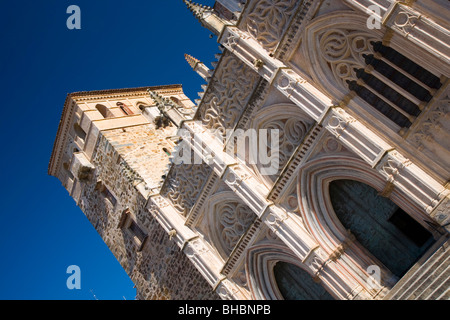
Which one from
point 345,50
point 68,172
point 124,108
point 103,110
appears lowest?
point 68,172

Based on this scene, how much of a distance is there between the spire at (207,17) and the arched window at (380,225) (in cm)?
588

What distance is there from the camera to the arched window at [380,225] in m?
9.08

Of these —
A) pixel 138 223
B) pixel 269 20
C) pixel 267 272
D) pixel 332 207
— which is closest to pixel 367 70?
pixel 269 20

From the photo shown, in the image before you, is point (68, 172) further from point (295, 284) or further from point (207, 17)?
point (295, 284)

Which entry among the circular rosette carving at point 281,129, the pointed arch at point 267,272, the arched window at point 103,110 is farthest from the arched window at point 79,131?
the pointed arch at point 267,272

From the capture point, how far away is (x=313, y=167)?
10.2 metres

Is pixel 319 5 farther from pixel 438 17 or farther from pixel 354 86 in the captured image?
pixel 438 17

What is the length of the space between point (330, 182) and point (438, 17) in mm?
4672

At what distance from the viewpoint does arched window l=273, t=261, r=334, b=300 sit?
1116cm

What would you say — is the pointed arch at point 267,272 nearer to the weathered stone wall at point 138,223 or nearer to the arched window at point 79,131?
the weathered stone wall at point 138,223

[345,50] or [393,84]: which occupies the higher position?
[345,50]

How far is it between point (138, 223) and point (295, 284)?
7.23 meters

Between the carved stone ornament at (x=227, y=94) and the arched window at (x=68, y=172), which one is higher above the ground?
the carved stone ornament at (x=227, y=94)

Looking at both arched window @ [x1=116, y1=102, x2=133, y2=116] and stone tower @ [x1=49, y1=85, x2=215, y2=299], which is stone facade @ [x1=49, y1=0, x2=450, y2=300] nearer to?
stone tower @ [x1=49, y1=85, x2=215, y2=299]
